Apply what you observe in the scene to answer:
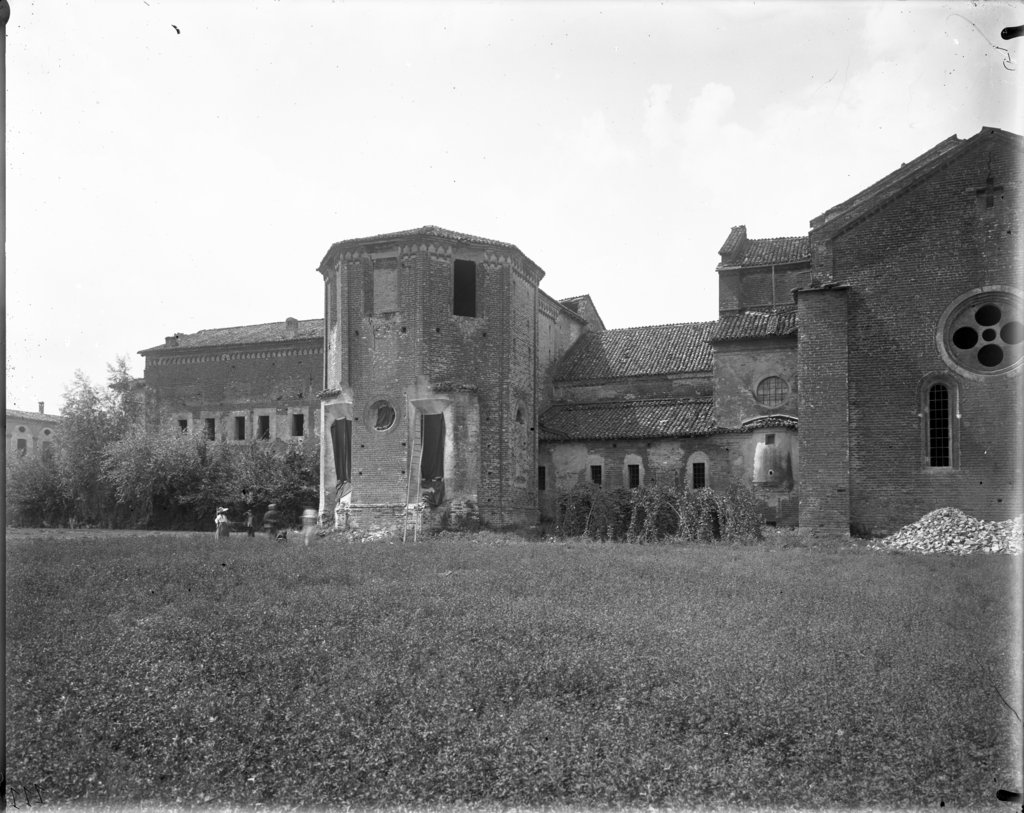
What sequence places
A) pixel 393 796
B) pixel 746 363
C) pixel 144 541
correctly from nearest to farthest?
pixel 393 796
pixel 144 541
pixel 746 363

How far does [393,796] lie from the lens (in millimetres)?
5789

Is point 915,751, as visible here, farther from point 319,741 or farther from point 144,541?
point 144,541

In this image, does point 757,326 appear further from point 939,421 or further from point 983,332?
point 983,332

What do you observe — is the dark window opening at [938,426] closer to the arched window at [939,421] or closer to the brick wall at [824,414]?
the arched window at [939,421]

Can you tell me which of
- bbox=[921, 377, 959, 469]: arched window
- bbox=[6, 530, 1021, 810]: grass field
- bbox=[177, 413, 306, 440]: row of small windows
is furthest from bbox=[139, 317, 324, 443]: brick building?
bbox=[6, 530, 1021, 810]: grass field

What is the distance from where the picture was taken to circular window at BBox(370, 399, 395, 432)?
2642 centimetres

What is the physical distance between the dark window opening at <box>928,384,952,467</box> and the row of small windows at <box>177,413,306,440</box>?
2563 cm

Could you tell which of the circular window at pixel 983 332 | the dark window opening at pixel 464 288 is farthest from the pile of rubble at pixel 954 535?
the dark window opening at pixel 464 288

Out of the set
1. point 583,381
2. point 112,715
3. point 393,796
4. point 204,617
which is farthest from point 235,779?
point 583,381

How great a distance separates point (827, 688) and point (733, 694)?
81 centimetres

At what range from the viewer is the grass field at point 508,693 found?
594 centimetres

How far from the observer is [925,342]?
70.0ft

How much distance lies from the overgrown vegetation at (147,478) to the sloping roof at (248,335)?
15.2 feet

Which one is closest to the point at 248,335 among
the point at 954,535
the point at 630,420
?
the point at 630,420
